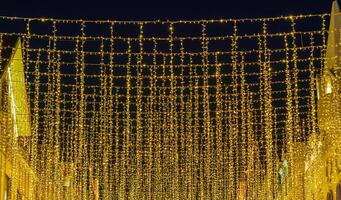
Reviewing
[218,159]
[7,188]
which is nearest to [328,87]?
[218,159]

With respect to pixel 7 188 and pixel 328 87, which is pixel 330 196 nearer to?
pixel 328 87

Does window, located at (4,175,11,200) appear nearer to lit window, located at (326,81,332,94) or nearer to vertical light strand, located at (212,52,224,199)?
vertical light strand, located at (212,52,224,199)

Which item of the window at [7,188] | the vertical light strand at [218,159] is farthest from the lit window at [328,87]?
the window at [7,188]

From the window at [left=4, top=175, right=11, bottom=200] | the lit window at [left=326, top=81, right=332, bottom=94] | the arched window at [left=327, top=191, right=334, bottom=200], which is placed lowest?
the arched window at [left=327, top=191, right=334, bottom=200]

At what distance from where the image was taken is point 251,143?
1975cm

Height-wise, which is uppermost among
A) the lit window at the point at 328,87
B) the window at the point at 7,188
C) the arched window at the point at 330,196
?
the lit window at the point at 328,87

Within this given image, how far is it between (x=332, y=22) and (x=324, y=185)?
7003mm

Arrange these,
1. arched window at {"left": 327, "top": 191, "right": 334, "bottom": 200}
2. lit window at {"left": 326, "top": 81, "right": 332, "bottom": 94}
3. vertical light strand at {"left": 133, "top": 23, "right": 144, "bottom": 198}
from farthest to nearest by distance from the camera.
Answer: arched window at {"left": 327, "top": 191, "right": 334, "bottom": 200}
lit window at {"left": 326, "top": 81, "right": 332, "bottom": 94}
vertical light strand at {"left": 133, "top": 23, "right": 144, "bottom": 198}

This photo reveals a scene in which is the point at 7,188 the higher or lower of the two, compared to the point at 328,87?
lower

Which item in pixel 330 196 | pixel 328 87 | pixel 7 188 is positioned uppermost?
pixel 328 87

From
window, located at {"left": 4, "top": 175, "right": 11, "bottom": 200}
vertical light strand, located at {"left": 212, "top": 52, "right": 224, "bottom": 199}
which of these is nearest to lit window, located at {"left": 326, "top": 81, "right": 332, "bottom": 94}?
vertical light strand, located at {"left": 212, "top": 52, "right": 224, "bottom": 199}

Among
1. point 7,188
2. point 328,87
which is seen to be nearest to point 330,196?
point 328,87

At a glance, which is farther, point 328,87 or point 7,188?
point 328,87

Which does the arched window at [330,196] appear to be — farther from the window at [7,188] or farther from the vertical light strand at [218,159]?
the window at [7,188]
